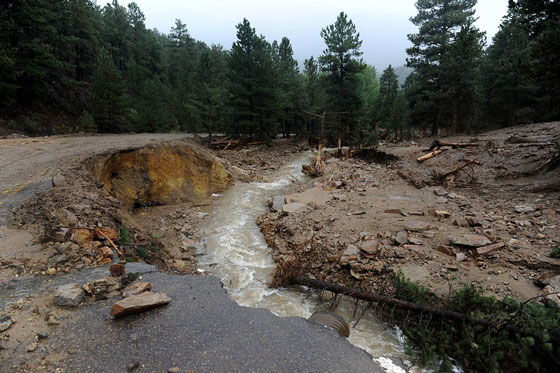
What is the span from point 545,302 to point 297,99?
28.5 m

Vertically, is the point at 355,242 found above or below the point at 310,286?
above

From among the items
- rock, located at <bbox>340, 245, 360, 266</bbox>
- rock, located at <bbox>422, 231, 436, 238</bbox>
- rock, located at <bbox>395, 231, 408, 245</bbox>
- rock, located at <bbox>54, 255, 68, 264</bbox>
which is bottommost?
rock, located at <bbox>340, 245, 360, 266</bbox>

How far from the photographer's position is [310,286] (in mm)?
5543

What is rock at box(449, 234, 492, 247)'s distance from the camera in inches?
226

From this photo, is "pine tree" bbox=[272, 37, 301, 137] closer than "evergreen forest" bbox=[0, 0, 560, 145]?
No

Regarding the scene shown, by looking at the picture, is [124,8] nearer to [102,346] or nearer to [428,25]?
[428,25]

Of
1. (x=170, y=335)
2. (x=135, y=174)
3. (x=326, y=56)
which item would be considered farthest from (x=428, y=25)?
(x=170, y=335)

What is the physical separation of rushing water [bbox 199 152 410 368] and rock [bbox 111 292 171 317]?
2.21 m

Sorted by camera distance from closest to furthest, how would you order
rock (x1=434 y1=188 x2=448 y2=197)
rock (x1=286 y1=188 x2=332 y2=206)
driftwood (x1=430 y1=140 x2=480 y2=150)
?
rock (x1=434 y1=188 x2=448 y2=197)
rock (x1=286 y1=188 x2=332 y2=206)
driftwood (x1=430 y1=140 x2=480 y2=150)

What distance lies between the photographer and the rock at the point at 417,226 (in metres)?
6.84

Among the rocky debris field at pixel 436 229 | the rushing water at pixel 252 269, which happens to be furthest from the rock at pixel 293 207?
the rushing water at pixel 252 269

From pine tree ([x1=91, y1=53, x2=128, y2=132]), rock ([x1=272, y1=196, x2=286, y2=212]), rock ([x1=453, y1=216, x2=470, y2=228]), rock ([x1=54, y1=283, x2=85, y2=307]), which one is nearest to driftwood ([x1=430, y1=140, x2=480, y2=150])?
rock ([x1=453, y1=216, x2=470, y2=228])

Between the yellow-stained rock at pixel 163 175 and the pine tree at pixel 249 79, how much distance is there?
9.99 metres

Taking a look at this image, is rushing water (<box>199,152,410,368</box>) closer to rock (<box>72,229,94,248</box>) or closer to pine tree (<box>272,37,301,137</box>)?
rock (<box>72,229,94,248</box>)
